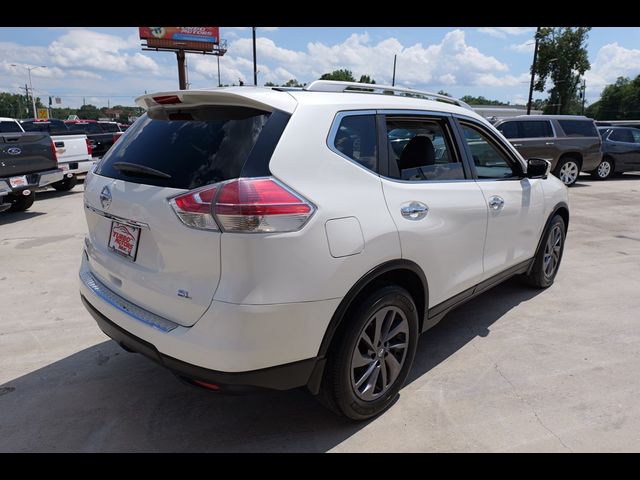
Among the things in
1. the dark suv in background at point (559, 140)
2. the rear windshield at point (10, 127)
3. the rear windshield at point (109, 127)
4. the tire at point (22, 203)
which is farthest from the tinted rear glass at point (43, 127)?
the dark suv in background at point (559, 140)

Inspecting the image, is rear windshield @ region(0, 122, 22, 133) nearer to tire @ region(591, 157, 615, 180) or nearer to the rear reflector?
the rear reflector

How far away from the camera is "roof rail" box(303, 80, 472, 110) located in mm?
2684

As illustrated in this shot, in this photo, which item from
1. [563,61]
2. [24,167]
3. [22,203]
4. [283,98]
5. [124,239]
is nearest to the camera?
[283,98]

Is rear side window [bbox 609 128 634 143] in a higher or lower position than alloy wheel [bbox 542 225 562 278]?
higher

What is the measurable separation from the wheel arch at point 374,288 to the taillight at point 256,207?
496 mm

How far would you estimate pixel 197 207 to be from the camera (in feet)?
6.79

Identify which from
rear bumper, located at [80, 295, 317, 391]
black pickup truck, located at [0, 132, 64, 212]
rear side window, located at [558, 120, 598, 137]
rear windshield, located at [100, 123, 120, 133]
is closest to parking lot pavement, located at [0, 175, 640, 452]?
rear bumper, located at [80, 295, 317, 391]

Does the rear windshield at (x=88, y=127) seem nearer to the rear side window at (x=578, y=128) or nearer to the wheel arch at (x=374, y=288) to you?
the rear side window at (x=578, y=128)

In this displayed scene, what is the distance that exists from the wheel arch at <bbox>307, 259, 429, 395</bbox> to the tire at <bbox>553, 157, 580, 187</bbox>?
38.3 feet

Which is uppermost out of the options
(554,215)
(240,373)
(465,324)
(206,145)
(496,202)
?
(206,145)

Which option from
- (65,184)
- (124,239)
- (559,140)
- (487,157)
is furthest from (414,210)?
(559,140)

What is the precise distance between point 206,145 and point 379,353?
4.81 ft

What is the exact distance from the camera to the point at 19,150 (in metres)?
7.91

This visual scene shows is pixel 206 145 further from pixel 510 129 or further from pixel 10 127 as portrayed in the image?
pixel 10 127
